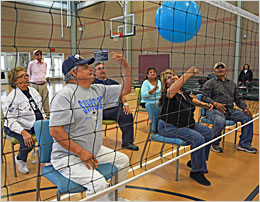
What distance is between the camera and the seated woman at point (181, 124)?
7.43ft

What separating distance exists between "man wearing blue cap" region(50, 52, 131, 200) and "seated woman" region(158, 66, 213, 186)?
2.34ft

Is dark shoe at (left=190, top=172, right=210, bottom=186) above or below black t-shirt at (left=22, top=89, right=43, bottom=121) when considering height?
below

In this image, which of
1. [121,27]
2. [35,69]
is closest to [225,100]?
[35,69]

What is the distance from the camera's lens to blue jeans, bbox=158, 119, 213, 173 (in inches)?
89.2

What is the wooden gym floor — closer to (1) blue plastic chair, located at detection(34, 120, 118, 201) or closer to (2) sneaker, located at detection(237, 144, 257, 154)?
(2) sneaker, located at detection(237, 144, 257, 154)

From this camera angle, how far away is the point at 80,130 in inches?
63.8

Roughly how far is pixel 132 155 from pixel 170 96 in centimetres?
94

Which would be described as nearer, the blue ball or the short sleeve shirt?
the short sleeve shirt

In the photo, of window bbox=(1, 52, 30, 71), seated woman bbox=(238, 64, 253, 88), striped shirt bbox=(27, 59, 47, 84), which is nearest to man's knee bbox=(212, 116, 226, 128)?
striped shirt bbox=(27, 59, 47, 84)

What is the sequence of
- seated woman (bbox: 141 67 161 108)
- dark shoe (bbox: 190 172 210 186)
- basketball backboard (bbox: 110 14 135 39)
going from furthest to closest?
basketball backboard (bbox: 110 14 135 39) < seated woman (bbox: 141 67 161 108) < dark shoe (bbox: 190 172 210 186)

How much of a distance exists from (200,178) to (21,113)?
1812 mm

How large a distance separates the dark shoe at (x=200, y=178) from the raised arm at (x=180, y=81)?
0.78 m

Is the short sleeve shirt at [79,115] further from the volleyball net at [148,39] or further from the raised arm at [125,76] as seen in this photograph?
the volleyball net at [148,39]

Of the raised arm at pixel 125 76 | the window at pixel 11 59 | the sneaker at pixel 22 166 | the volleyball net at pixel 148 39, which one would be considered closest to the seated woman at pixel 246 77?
the volleyball net at pixel 148 39
